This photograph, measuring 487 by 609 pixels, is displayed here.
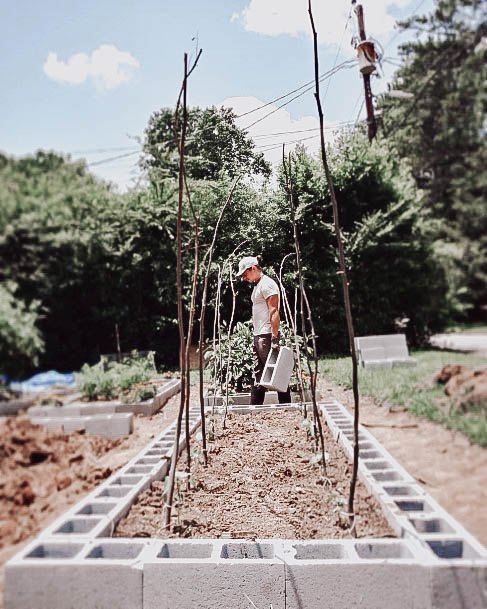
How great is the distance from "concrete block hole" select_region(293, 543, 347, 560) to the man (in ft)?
1.99

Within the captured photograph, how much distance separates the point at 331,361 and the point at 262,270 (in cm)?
63

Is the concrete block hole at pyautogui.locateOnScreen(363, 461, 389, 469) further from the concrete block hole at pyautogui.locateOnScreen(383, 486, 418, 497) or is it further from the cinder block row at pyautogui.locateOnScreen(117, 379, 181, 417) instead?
the cinder block row at pyautogui.locateOnScreen(117, 379, 181, 417)

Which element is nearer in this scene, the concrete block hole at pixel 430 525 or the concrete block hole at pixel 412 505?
the concrete block hole at pixel 430 525

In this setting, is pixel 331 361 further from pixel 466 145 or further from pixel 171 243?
pixel 466 145

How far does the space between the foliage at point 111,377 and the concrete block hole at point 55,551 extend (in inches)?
17.6

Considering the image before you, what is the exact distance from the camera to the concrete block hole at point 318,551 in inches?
48.7

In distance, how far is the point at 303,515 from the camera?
5.02 feet

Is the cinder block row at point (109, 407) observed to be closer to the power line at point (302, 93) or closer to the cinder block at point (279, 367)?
the cinder block at point (279, 367)

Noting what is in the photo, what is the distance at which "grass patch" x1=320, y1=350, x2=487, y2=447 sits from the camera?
102 cm

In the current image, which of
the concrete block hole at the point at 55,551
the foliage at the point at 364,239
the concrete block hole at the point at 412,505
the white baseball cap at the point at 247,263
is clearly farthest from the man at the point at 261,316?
the concrete block hole at the point at 55,551

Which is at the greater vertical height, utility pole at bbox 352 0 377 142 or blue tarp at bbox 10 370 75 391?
utility pole at bbox 352 0 377 142

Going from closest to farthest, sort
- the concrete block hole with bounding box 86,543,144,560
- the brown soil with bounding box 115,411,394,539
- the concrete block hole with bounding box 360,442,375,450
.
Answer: the concrete block hole with bounding box 86,543,144,560 → the brown soil with bounding box 115,411,394,539 → the concrete block hole with bounding box 360,442,375,450

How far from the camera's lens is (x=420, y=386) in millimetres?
1462

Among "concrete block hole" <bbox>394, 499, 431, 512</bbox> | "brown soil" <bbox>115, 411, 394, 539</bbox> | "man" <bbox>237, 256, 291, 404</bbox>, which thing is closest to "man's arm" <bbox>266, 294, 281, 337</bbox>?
"man" <bbox>237, 256, 291, 404</bbox>
